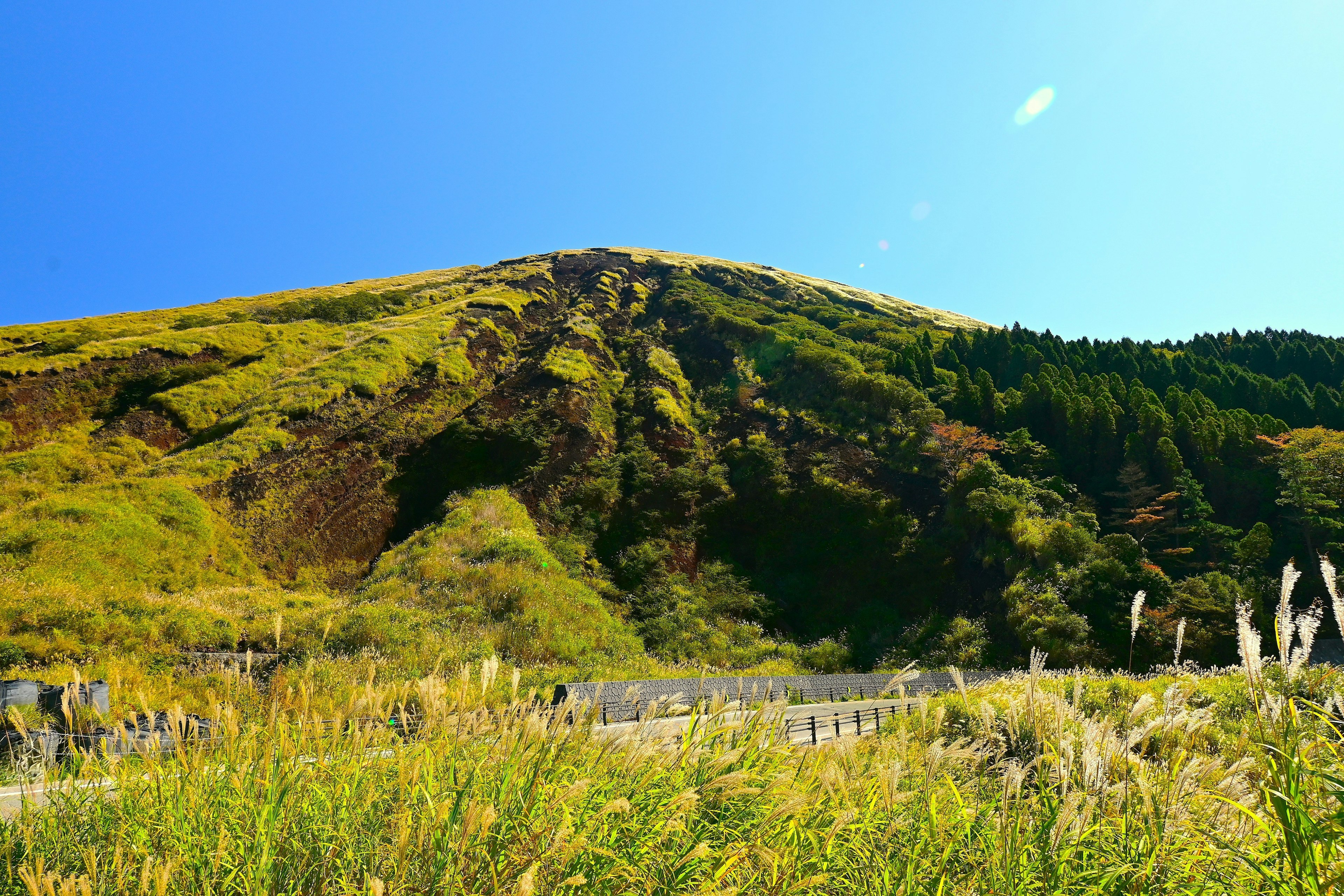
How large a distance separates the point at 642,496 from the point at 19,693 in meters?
27.4

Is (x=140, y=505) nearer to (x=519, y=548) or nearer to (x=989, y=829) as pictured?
(x=519, y=548)

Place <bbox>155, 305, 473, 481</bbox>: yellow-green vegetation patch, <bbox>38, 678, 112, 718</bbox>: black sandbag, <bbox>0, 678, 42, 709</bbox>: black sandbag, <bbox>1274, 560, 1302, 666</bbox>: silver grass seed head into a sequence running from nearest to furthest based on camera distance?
<bbox>1274, 560, 1302, 666</bbox>: silver grass seed head, <bbox>38, 678, 112, 718</bbox>: black sandbag, <bbox>0, 678, 42, 709</bbox>: black sandbag, <bbox>155, 305, 473, 481</bbox>: yellow-green vegetation patch

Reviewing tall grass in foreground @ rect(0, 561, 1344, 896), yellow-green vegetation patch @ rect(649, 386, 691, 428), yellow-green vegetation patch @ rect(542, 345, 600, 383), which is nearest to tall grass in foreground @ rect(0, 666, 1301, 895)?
tall grass in foreground @ rect(0, 561, 1344, 896)

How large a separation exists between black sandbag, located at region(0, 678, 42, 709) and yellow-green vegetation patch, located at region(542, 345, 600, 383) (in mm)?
35925

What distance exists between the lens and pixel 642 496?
→ 3591 cm

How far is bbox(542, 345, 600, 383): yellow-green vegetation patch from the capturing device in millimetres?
45562

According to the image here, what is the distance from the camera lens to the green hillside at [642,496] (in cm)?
2286

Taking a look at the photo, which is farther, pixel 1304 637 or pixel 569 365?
pixel 569 365

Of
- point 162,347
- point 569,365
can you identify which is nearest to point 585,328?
point 569,365

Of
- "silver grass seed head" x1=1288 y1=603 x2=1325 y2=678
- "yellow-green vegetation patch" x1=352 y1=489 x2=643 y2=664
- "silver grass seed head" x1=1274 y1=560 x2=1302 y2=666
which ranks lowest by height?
"yellow-green vegetation patch" x1=352 y1=489 x2=643 y2=664

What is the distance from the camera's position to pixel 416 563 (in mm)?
26453

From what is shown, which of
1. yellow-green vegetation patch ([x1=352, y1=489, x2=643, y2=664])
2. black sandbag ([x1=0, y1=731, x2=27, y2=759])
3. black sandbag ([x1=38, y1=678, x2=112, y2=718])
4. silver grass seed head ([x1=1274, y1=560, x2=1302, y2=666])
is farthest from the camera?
yellow-green vegetation patch ([x1=352, y1=489, x2=643, y2=664])

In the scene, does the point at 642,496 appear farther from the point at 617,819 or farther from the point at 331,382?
the point at 617,819

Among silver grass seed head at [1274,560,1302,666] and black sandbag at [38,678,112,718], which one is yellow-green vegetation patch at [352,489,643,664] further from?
silver grass seed head at [1274,560,1302,666]
